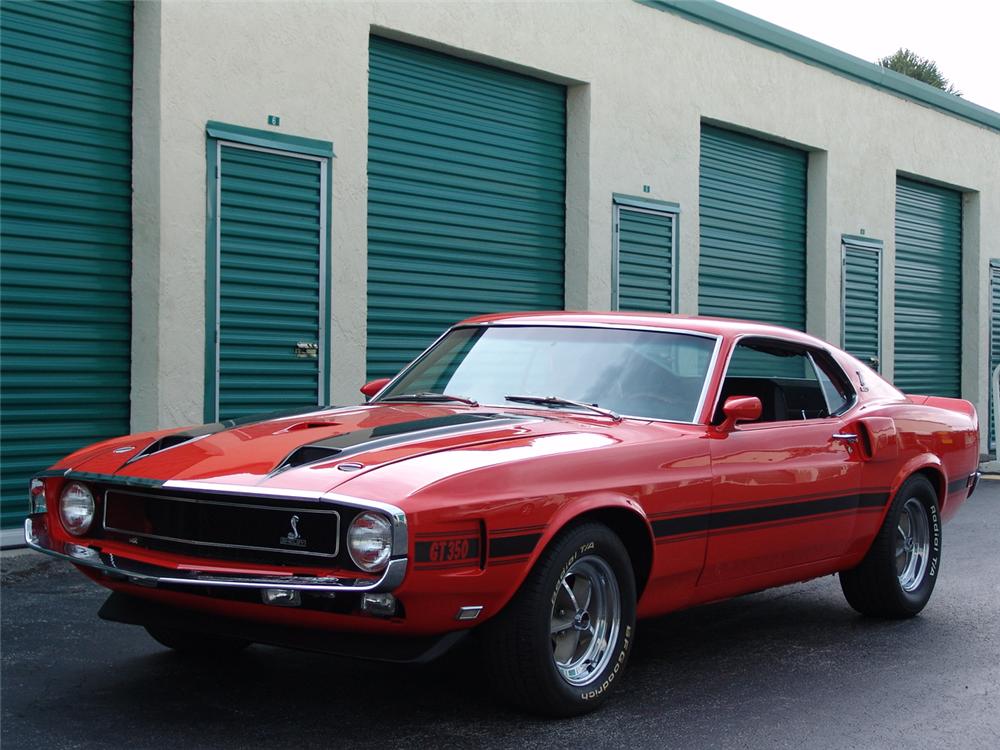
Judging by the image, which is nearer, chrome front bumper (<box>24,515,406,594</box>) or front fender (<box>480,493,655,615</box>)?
chrome front bumper (<box>24,515,406,594</box>)

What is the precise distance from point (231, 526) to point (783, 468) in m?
2.55

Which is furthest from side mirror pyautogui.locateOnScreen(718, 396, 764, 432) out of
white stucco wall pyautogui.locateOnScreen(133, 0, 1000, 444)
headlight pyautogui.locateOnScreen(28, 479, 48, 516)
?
white stucco wall pyautogui.locateOnScreen(133, 0, 1000, 444)

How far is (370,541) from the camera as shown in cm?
402

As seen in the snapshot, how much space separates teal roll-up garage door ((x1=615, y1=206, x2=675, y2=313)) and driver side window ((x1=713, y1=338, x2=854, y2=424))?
A: 645cm

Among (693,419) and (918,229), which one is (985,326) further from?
(693,419)

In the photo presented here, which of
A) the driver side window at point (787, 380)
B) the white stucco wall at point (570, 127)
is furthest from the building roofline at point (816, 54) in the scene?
the driver side window at point (787, 380)

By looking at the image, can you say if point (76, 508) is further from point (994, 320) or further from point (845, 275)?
point (994, 320)

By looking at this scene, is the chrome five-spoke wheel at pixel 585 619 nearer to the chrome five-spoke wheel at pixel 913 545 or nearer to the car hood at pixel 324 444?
the car hood at pixel 324 444

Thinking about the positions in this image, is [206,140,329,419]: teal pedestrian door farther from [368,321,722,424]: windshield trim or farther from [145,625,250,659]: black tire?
[145,625,250,659]: black tire

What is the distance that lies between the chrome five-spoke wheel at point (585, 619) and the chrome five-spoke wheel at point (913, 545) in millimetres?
2505

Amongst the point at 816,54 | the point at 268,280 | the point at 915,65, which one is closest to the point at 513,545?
the point at 268,280

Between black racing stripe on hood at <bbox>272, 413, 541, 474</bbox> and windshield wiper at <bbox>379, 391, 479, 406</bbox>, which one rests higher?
windshield wiper at <bbox>379, 391, 479, 406</bbox>

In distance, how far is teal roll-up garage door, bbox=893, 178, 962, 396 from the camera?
1861cm

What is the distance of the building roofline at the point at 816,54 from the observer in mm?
14109
